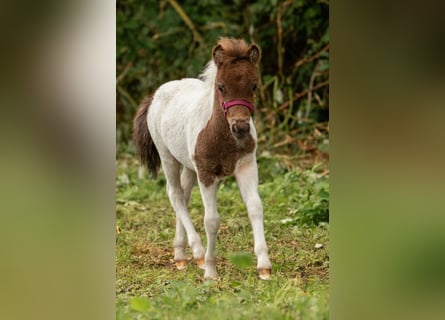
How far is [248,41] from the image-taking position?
10.1m

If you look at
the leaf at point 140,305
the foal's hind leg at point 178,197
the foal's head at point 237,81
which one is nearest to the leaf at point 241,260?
the foal's head at point 237,81

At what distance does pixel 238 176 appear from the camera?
16.8ft

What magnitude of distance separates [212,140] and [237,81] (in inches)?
18.5

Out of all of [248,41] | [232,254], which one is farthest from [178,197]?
[248,41]

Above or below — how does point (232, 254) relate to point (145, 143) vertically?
below

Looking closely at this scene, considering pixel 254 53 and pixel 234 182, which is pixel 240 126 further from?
pixel 234 182

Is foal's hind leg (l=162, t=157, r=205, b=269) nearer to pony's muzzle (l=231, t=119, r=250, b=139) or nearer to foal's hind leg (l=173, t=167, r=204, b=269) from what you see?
foal's hind leg (l=173, t=167, r=204, b=269)

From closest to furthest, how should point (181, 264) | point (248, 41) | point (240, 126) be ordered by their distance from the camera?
point (240, 126) < point (181, 264) < point (248, 41)

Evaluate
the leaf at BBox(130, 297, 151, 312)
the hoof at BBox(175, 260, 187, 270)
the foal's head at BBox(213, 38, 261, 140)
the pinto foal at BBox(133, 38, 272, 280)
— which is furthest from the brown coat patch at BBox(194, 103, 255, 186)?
the leaf at BBox(130, 297, 151, 312)

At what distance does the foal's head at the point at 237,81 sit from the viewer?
474 cm
